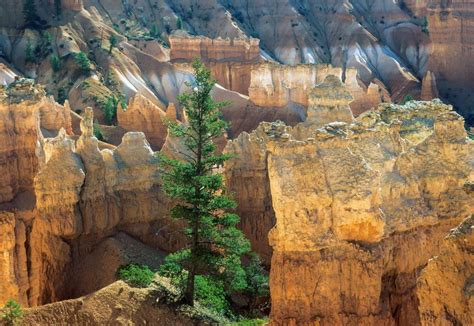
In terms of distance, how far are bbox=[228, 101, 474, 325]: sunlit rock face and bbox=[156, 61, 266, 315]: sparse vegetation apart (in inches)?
150

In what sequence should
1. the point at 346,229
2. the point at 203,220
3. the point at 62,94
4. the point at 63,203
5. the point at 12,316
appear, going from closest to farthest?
1. the point at 346,229
2. the point at 12,316
3. the point at 203,220
4. the point at 63,203
5. the point at 62,94

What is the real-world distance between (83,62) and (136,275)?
46.5m

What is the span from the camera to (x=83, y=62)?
67.1 metres

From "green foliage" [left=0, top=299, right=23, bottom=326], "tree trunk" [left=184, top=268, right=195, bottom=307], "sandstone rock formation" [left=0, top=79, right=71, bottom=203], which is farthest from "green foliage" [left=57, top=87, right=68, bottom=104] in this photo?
"green foliage" [left=0, top=299, right=23, bottom=326]

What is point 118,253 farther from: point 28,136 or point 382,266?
point 382,266

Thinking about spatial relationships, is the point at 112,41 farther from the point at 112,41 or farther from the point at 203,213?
the point at 203,213

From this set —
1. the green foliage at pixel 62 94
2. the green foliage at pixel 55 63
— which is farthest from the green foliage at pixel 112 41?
→ the green foliage at pixel 62 94

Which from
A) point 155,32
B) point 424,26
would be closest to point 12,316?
point 155,32

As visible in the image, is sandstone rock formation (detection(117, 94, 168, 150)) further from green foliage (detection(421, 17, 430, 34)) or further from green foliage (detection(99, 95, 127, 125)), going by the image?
green foliage (detection(421, 17, 430, 34))

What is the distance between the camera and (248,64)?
249 feet

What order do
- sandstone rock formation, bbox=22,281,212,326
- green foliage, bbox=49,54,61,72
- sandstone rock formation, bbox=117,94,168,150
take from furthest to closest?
green foliage, bbox=49,54,61,72 → sandstone rock formation, bbox=117,94,168,150 → sandstone rock formation, bbox=22,281,212,326

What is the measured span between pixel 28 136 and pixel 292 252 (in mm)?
16502

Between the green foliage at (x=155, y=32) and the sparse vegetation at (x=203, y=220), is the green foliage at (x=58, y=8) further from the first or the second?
the sparse vegetation at (x=203, y=220)

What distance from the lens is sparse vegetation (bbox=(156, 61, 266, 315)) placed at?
22438 mm
